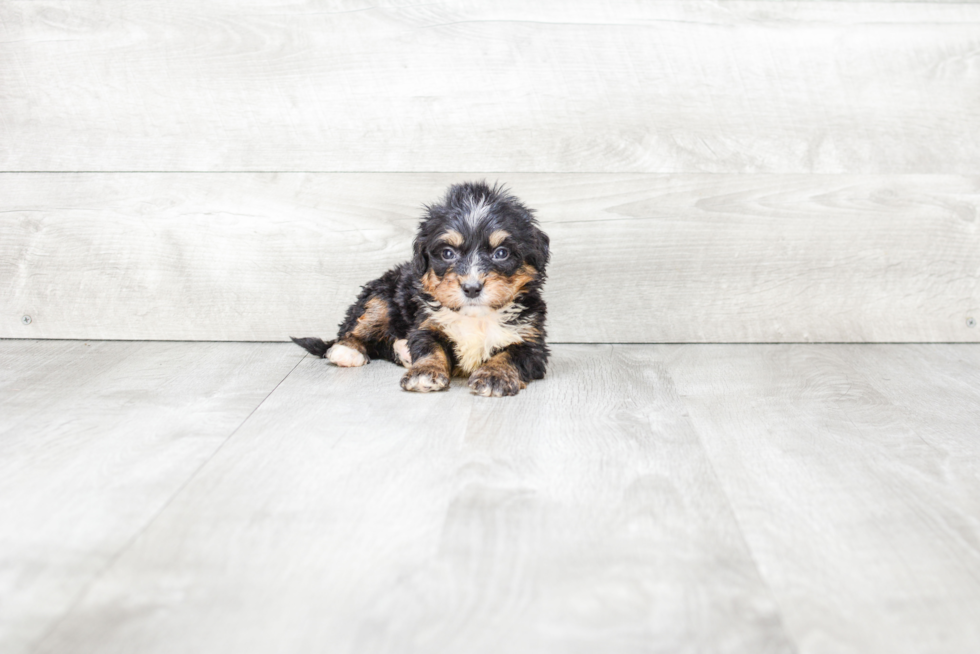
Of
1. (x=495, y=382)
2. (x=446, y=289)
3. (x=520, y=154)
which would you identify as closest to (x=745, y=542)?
(x=495, y=382)

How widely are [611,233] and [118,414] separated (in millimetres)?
1761

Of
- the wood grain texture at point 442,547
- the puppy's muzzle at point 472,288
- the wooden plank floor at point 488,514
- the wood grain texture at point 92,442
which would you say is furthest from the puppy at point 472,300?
the wood grain texture at point 92,442

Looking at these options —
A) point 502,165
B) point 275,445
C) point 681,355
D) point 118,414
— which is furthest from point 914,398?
point 118,414

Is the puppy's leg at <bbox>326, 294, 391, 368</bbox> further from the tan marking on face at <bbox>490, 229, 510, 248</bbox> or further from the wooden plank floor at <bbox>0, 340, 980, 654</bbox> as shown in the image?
the tan marking on face at <bbox>490, 229, 510, 248</bbox>

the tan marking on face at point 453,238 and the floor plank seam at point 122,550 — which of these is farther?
the tan marking on face at point 453,238

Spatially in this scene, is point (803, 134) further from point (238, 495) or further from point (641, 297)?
point (238, 495)

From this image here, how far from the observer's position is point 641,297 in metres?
3.15

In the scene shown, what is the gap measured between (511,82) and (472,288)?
1053 millimetres

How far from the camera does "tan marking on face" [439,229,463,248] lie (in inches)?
93.7

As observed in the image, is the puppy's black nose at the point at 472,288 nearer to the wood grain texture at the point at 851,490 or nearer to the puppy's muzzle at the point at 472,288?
the puppy's muzzle at the point at 472,288

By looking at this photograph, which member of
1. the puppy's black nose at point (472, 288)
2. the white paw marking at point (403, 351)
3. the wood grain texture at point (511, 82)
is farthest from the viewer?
the wood grain texture at point (511, 82)

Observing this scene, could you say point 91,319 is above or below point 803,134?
below

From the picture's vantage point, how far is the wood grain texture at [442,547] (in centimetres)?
124

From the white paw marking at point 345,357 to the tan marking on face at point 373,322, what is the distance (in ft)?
0.26
